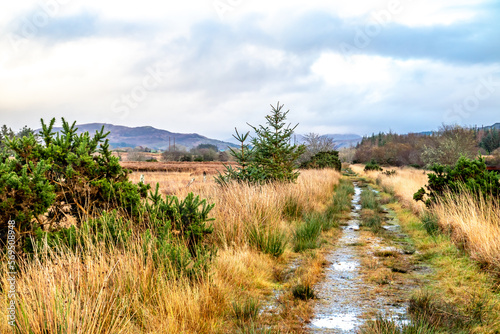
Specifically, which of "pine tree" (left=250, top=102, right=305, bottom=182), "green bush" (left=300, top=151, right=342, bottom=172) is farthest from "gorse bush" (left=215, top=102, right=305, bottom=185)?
"green bush" (left=300, top=151, right=342, bottom=172)

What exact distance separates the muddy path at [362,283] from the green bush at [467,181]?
1.92 meters

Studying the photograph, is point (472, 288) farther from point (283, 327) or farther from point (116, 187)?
point (116, 187)

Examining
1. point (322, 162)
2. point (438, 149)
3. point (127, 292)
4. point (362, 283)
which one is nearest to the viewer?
point (127, 292)

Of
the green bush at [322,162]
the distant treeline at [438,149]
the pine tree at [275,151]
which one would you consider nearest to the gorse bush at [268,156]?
the pine tree at [275,151]

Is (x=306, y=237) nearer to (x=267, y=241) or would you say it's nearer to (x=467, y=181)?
(x=267, y=241)

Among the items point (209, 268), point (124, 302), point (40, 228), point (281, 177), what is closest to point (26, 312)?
point (124, 302)

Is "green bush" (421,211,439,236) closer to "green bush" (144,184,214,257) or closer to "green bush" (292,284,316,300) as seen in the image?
"green bush" (292,284,316,300)

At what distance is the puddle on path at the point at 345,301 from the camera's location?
158 inches

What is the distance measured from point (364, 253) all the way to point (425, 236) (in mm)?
2101

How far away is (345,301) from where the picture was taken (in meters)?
4.74

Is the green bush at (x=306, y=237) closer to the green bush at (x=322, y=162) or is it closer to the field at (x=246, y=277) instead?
the field at (x=246, y=277)

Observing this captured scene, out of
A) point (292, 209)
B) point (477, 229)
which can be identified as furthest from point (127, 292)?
point (292, 209)

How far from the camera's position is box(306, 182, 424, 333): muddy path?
4.17 metres

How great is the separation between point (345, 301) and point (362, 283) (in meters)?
0.88
